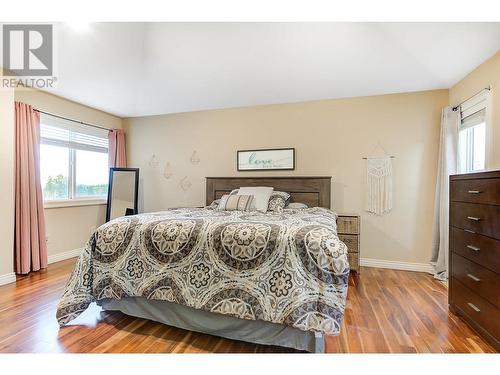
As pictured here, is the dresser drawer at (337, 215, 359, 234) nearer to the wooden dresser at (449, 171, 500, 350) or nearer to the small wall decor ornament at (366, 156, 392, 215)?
the small wall decor ornament at (366, 156, 392, 215)

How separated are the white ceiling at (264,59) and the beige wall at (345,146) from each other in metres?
0.24

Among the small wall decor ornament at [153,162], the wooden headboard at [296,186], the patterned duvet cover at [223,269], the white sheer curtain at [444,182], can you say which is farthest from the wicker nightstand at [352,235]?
the small wall decor ornament at [153,162]

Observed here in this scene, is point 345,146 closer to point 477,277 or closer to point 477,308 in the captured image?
point 477,277

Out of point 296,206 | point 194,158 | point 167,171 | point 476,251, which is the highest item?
point 194,158

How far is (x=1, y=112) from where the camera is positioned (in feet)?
9.24

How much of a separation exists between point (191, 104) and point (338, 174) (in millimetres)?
2435

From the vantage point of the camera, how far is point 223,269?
1.83 metres

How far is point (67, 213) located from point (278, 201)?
3.07 m

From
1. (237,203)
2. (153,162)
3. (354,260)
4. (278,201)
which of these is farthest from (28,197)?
(354,260)

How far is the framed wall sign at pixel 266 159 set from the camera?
3.93 meters

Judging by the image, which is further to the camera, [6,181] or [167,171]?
[167,171]
